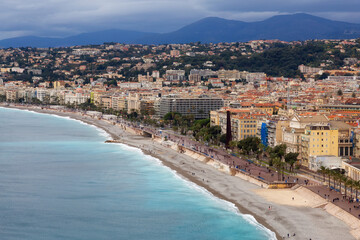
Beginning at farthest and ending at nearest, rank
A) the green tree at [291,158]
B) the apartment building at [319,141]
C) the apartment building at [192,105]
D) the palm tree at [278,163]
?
1. the apartment building at [192,105]
2. the apartment building at [319,141]
3. the green tree at [291,158]
4. the palm tree at [278,163]

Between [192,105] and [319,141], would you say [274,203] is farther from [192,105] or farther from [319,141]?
[192,105]

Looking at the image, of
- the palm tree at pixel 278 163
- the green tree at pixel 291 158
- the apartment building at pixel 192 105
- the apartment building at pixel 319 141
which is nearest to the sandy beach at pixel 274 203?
the palm tree at pixel 278 163

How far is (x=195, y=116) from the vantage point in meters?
80.8

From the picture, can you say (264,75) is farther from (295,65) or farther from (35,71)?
(35,71)

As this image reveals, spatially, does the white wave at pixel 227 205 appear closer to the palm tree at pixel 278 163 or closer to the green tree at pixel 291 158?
the palm tree at pixel 278 163

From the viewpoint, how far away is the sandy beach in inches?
1011

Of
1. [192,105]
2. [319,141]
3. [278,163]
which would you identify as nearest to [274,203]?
[278,163]

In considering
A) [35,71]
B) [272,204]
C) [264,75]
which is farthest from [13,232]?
[35,71]

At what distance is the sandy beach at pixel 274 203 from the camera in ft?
84.2

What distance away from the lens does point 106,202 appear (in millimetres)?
32125

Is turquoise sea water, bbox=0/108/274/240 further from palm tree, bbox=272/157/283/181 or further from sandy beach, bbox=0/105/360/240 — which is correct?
palm tree, bbox=272/157/283/181

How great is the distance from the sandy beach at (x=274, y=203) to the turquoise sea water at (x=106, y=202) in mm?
802

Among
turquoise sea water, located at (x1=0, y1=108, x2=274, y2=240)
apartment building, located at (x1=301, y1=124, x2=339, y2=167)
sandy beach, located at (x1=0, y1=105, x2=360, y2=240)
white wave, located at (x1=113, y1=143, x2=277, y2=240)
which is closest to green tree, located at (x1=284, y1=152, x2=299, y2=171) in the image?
apartment building, located at (x1=301, y1=124, x2=339, y2=167)

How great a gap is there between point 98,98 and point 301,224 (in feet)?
307
